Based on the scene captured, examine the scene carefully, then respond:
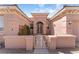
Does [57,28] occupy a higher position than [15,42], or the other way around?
[57,28]

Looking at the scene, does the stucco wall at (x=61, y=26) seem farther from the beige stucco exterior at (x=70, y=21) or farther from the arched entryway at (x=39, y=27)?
the arched entryway at (x=39, y=27)

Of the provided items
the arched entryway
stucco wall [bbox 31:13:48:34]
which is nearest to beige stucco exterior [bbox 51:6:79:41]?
stucco wall [bbox 31:13:48:34]

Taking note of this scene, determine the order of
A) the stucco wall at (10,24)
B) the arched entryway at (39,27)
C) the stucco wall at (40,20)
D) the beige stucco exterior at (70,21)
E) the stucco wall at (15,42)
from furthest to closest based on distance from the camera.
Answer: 1. the arched entryway at (39,27)
2. the stucco wall at (40,20)
3. the beige stucco exterior at (70,21)
4. the stucco wall at (10,24)
5. the stucco wall at (15,42)

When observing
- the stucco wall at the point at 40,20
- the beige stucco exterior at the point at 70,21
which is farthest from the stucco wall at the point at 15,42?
the stucco wall at the point at 40,20

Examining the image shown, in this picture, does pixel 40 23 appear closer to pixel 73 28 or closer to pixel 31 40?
pixel 73 28

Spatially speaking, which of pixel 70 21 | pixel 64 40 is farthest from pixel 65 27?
pixel 64 40

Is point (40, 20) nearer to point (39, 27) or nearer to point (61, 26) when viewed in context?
point (39, 27)

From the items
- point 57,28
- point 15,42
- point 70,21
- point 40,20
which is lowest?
point 15,42

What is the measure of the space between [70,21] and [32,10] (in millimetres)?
6623

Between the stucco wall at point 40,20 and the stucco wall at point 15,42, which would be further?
the stucco wall at point 40,20

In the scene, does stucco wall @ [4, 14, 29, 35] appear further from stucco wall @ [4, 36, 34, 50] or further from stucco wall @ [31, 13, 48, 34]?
stucco wall @ [31, 13, 48, 34]

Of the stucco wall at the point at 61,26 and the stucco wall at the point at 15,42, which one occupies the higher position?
the stucco wall at the point at 61,26

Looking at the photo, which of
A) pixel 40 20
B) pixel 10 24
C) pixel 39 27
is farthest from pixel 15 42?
pixel 39 27

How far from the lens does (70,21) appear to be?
14.0m
